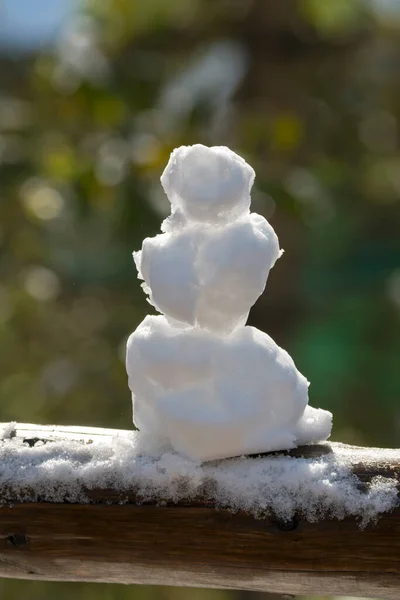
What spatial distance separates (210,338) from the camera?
77cm

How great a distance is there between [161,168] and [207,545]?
152 centimetres

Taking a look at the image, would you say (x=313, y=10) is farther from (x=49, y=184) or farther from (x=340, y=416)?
(x=340, y=416)

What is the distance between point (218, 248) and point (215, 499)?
240 millimetres

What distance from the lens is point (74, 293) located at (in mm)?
2957

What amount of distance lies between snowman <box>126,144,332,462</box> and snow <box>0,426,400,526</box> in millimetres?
28

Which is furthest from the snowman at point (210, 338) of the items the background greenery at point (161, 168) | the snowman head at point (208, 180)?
the background greenery at point (161, 168)

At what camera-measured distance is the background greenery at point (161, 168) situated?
2213 millimetres

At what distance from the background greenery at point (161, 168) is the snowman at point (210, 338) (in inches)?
50.3

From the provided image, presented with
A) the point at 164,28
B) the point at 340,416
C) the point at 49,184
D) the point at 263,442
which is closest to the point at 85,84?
the point at 49,184

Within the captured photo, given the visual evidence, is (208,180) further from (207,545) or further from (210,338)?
(207,545)

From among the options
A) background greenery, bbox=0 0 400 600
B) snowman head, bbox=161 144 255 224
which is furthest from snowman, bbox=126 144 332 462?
background greenery, bbox=0 0 400 600

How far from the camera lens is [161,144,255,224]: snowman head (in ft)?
2.45

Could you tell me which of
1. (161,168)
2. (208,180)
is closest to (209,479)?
(208,180)

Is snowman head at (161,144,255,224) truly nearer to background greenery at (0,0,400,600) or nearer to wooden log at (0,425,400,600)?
wooden log at (0,425,400,600)
